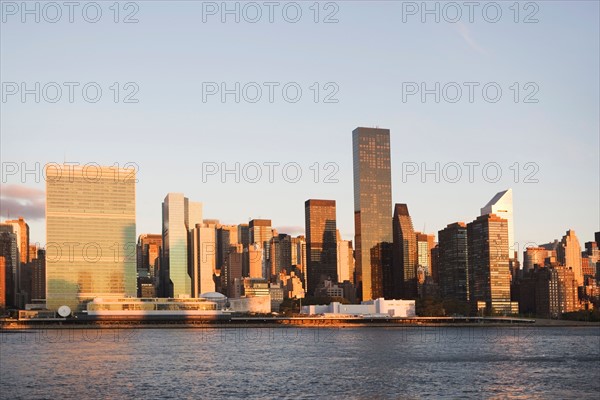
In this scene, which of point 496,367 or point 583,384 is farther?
point 496,367

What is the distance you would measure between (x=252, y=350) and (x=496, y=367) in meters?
51.4

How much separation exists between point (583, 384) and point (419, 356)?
44671mm

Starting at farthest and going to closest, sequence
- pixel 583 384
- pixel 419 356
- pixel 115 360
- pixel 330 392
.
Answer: pixel 419 356, pixel 115 360, pixel 583 384, pixel 330 392

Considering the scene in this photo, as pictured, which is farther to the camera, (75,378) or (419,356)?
(419,356)

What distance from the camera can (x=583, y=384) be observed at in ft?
320

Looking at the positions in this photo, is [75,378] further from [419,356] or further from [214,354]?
[419,356]

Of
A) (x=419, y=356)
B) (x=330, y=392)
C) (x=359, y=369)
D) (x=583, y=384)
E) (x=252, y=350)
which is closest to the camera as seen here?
(x=330, y=392)

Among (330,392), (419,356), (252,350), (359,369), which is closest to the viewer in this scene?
(330,392)

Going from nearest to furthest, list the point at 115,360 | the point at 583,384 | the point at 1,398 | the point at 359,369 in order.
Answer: the point at 1,398, the point at 583,384, the point at 359,369, the point at 115,360

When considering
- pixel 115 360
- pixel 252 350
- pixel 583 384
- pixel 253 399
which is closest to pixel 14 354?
pixel 115 360

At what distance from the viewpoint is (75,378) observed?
100750mm

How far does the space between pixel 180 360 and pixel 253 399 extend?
46882 mm

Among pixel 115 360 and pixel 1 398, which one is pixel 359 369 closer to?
pixel 115 360

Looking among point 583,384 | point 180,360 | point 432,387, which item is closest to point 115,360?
point 180,360
